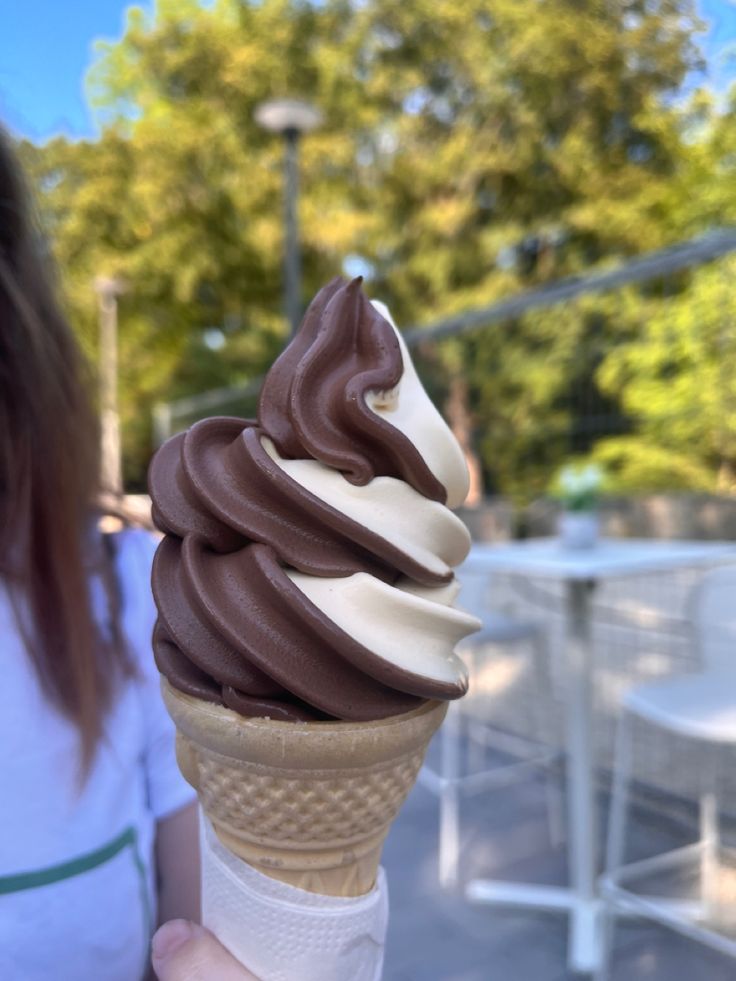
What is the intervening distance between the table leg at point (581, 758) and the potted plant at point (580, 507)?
0.34 m

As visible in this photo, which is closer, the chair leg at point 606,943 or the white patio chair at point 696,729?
the white patio chair at point 696,729

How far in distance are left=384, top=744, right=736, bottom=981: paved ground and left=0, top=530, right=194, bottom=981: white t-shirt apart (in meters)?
1.67

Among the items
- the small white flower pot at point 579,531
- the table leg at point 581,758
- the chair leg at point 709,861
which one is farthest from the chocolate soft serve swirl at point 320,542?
the chair leg at point 709,861

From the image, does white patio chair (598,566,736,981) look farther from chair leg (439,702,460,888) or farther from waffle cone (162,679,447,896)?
waffle cone (162,679,447,896)

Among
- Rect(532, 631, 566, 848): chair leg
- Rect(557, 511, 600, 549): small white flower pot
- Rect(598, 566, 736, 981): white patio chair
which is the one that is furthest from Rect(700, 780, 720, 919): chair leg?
Rect(557, 511, 600, 549): small white flower pot

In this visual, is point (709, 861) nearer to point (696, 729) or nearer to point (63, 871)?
point (696, 729)

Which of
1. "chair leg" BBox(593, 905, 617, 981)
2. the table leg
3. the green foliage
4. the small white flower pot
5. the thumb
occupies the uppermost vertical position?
the green foliage

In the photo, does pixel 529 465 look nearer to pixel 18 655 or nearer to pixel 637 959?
pixel 637 959

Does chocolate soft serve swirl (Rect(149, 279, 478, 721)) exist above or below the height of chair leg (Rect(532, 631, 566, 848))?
above

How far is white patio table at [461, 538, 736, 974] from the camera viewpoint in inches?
102

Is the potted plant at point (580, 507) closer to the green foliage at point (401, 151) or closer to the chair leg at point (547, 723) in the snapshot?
the chair leg at point (547, 723)

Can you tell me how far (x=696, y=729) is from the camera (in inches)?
89.7

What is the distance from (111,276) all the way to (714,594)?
12.0 m

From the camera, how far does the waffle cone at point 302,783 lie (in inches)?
33.6
